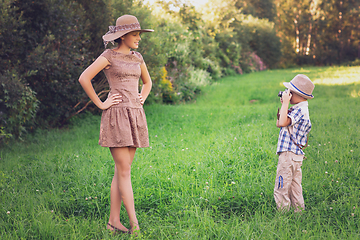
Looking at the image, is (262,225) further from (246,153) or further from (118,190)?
(246,153)

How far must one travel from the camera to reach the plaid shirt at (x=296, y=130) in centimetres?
335

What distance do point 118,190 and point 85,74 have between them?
1353 mm

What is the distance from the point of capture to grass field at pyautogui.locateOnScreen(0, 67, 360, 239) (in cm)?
319

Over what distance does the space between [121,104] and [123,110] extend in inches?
2.8

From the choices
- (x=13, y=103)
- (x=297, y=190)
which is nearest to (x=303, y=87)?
(x=297, y=190)

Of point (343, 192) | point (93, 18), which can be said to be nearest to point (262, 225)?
point (343, 192)

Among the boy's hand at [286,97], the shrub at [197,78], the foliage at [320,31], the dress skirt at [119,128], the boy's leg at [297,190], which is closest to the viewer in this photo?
the dress skirt at [119,128]

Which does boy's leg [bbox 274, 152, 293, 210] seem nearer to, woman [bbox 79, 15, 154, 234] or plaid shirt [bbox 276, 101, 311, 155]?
plaid shirt [bbox 276, 101, 311, 155]

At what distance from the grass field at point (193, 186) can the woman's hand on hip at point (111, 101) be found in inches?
55.5

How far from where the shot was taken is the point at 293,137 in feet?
11.1

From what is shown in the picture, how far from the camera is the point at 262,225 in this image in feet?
10.4

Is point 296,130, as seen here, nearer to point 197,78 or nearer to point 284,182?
point 284,182

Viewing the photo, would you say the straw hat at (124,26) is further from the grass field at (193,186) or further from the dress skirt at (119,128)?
the grass field at (193,186)

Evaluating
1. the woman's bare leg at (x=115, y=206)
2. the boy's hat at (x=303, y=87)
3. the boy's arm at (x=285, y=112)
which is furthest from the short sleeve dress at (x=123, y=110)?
the boy's hat at (x=303, y=87)
